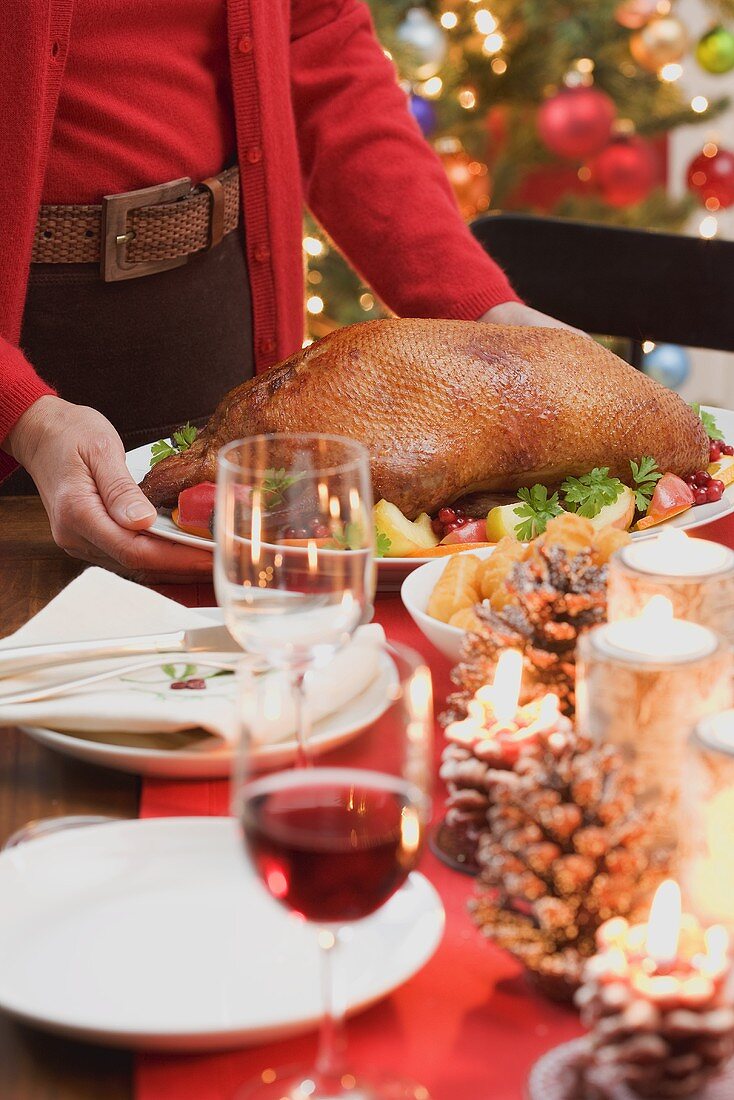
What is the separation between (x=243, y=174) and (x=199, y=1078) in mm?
1384

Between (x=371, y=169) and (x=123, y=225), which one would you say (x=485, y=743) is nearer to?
(x=123, y=225)

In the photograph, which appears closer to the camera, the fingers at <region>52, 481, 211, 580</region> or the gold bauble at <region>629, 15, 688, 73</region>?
the fingers at <region>52, 481, 211, 580</region>

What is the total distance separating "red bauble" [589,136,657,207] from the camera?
3.48 metres

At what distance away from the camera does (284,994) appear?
576 millimetres

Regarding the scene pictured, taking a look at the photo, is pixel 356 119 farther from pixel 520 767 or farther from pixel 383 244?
pixel 520 767

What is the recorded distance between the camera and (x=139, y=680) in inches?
34.7

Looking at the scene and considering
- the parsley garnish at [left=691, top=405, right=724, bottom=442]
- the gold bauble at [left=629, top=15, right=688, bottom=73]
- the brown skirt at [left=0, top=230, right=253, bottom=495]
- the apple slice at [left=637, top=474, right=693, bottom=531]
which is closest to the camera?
the apple slice at [left=637, top=474, right=693, bottom=531]

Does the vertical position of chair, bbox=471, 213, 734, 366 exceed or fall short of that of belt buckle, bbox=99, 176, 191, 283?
it falls short

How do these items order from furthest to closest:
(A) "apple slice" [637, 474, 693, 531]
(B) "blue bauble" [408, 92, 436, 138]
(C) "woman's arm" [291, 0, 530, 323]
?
(B) "blue bauble" [408, 92, 436, 138], (C) "woman's arm" [291, 0, 530, 323], (A) "apple slice" [637, 474, 693, 531]

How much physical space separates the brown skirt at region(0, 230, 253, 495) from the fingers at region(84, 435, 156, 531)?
467 mm

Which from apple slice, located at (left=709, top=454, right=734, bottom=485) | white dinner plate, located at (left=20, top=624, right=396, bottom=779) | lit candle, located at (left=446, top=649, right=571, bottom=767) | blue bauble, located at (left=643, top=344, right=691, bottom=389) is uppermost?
lit candle, located at (left=446, top=649, right=571, bottom=767)

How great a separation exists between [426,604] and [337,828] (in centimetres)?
51

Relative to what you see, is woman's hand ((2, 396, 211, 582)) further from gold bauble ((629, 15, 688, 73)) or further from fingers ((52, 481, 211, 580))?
gold bauble ((629, 15, 688, 73))

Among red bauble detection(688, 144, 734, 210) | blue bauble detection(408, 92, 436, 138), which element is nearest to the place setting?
blue bauble detection(408, 92, 436, 138)
